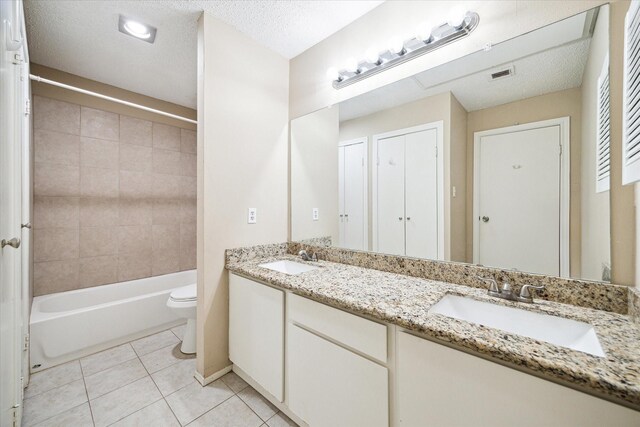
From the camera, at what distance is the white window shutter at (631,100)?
737mm

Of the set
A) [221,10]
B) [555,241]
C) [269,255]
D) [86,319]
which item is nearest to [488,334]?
[555,241]

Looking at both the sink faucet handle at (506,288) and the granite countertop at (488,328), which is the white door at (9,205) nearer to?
the granite countertop at (488,328)

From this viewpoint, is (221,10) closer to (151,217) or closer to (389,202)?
(389,202)

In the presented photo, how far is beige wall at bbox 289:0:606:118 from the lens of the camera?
109 centimetres

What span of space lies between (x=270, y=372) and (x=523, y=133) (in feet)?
5.81

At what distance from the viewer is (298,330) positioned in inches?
49.6

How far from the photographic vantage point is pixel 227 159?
1.74 meters

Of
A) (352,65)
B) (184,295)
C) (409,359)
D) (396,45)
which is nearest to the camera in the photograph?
(409,359)

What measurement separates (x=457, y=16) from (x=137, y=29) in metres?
2.05

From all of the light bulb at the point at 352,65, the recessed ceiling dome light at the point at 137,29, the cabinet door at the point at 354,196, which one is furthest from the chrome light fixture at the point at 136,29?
the cabinet door at the point at 354,196

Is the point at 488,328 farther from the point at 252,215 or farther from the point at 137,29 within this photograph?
the point at 137,29

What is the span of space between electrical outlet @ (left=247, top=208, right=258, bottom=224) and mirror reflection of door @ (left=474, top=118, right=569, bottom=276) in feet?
4.71

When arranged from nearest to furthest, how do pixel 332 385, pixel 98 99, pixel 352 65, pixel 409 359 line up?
pixel 409 359, pixel 332 385, pixel 352 65, pixel 98 99

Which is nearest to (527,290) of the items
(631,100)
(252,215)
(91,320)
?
(631,100)
